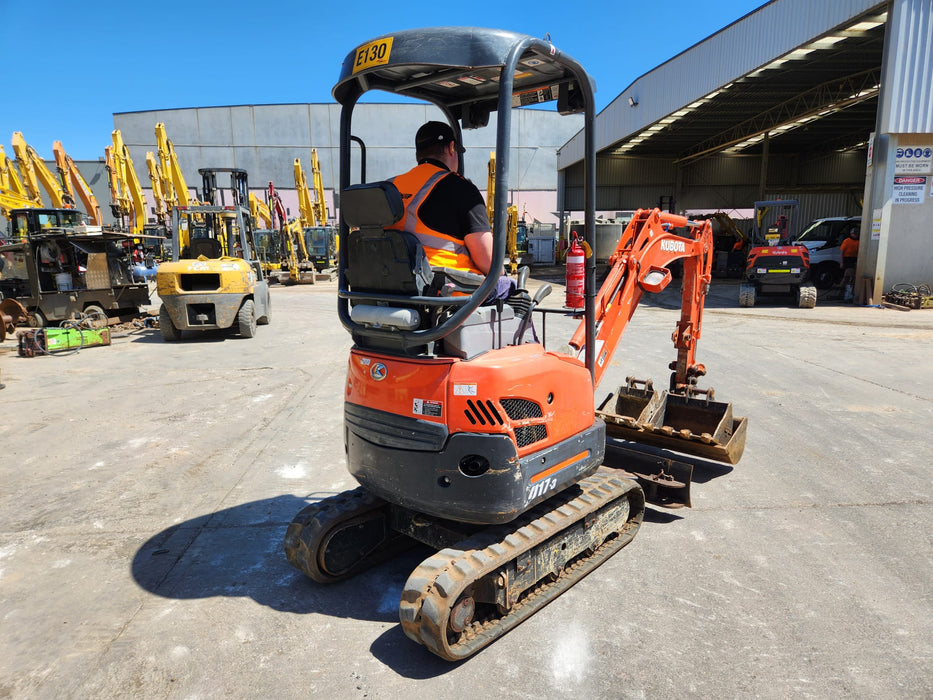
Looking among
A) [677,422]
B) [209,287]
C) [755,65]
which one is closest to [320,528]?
[677,422]

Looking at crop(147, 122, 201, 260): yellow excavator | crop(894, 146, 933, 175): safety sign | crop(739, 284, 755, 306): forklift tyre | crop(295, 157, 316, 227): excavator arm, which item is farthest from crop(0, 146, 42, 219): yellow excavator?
crop(894, 146, 933, 175): safety sign

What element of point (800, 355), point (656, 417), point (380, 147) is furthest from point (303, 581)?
point (380, 147)

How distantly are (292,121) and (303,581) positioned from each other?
42910 mm

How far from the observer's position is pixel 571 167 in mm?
34531

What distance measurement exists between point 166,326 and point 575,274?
10.5m

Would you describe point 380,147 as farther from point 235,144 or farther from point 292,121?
point 235,144

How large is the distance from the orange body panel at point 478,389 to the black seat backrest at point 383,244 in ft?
1.24

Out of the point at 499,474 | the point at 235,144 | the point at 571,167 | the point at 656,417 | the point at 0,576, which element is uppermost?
the point at 235,144

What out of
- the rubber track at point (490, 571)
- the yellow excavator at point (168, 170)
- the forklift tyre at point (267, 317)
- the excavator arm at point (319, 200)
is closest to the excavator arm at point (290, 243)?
the excavator arm at point (319, 200)

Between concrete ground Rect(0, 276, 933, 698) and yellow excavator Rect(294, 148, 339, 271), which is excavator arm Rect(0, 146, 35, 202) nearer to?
yellow excavator Rect(294, 148, 339, 271)

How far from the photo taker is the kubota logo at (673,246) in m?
4.86

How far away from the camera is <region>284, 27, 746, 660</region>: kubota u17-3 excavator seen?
2.71 metres

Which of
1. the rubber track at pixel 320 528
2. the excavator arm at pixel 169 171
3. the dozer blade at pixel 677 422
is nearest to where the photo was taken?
the rubber track at pixel 320 528

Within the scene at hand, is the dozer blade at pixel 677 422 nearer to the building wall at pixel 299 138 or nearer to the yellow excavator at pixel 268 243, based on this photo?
the yellow excavator at pixel 268 243
